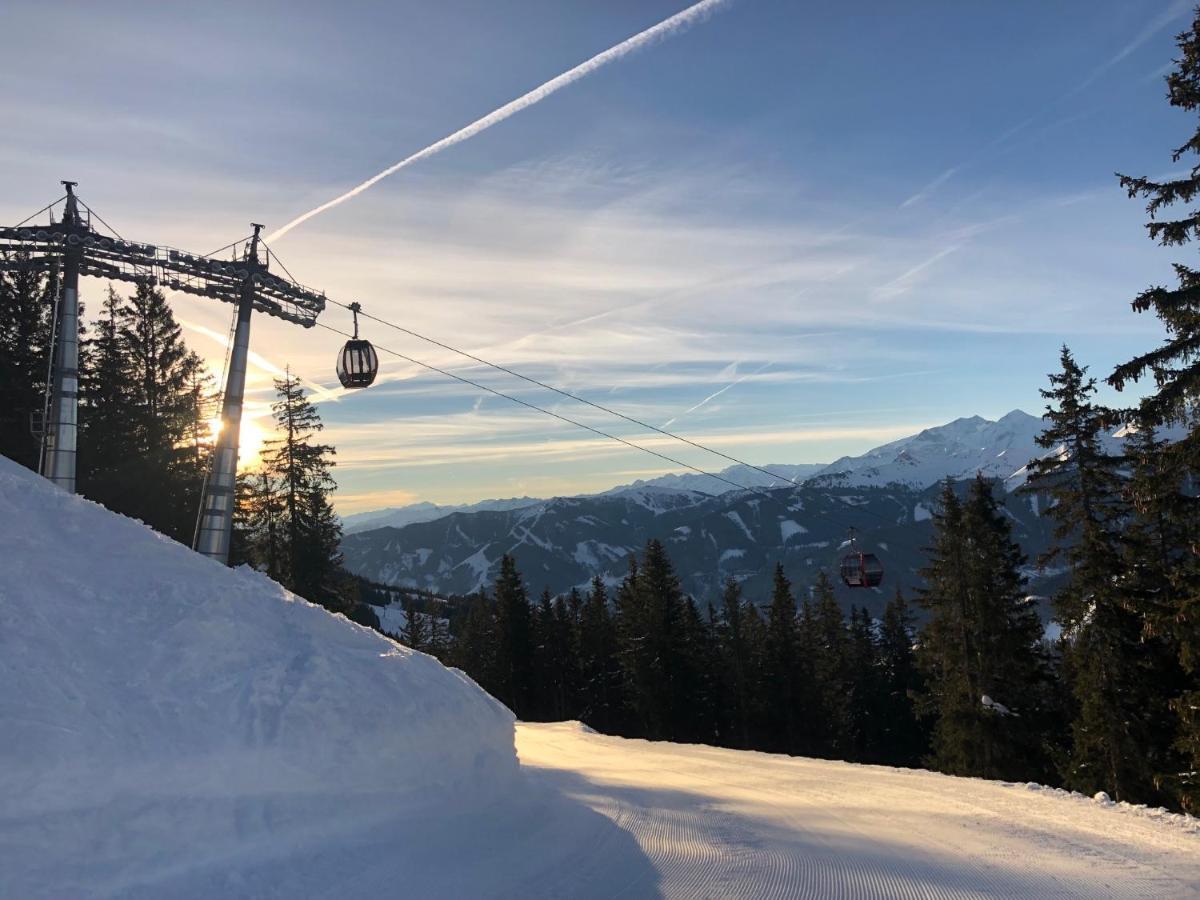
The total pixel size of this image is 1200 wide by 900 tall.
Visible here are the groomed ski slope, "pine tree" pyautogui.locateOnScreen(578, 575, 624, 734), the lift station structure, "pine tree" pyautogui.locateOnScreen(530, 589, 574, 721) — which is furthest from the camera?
"pine tree" pyautogui.locateOnScreen(530, 589, 574, 721)

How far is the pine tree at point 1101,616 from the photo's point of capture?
Result: 21.8 metres

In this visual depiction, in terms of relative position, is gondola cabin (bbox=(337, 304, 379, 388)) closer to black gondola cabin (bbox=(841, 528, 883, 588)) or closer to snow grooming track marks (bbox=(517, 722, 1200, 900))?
snow grooming track marks (bbox=(517, 722, 1200, 900))

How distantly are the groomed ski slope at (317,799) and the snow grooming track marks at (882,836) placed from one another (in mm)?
56

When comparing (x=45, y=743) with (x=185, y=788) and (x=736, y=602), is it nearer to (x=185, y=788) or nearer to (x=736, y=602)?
(x=185, y=788)

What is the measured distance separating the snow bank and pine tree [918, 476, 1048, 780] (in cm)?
2203

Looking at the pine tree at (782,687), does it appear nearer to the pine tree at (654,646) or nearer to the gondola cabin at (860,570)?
the pine tree at (654,646)

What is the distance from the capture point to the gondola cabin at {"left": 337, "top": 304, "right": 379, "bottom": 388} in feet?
55.7

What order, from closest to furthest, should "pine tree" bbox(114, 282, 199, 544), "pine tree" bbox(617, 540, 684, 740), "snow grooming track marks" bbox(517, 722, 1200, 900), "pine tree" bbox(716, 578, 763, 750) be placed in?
1. "snow grooming track marks" bbox(517, 722, 1200, 900)
2. "pine tree" bbox(114, 282, 199, 544)
3. "pine tree" bbox(617, 540, 684, 740)
4. "pine tree" bbox(716, 578, 763, 750)

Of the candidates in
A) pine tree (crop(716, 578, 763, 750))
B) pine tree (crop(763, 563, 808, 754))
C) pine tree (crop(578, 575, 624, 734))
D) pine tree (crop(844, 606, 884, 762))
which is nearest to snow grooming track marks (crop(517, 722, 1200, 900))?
pine tree (crop(716, 578, 763, 750))

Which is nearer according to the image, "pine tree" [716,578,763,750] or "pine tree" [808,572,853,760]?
"pine tree" [716,578,763,750]

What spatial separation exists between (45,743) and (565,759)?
11.9 m

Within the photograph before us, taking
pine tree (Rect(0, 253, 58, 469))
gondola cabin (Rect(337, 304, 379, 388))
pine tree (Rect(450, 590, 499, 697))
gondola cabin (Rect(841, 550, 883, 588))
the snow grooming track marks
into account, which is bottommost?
pine tree (Rect(450, 590, 499, 697))

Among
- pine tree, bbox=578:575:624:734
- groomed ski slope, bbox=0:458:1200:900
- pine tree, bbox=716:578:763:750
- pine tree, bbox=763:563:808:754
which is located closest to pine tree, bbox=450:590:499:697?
pine tree, bbox=578:575:624:734

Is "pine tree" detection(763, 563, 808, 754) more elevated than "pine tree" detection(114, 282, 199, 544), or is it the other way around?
"pine tree" detection(114, 282, 199, 544)
